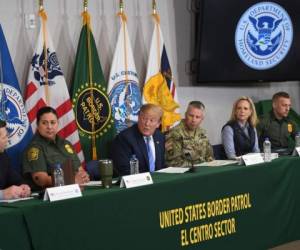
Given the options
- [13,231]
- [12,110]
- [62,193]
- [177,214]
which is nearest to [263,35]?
A: [12,110]

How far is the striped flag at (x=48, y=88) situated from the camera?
16.3 ft

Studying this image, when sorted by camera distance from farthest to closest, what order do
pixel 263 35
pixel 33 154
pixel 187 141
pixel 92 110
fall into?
pixel 263 35
pixel 92 110
pixel 187 141
pixel 33 154

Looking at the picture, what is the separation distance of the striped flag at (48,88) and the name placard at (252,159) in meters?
1.44

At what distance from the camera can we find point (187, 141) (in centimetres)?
489

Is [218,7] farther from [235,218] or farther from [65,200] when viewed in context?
[65,200]

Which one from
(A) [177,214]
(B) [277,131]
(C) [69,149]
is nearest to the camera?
(A) [177,214]

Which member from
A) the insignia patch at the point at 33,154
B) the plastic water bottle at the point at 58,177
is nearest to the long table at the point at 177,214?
the plastic water bottle at the point at 58,177

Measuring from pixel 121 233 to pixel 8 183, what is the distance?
855 mm

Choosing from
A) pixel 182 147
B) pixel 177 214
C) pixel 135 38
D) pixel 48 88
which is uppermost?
pixel 135 38

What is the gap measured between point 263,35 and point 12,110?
312 centimetres

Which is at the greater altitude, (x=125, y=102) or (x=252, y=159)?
(x=125, y=102)

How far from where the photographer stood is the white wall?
202 inches

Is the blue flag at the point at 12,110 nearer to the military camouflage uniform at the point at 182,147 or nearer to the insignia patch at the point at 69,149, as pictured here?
the insignia patch at the point at 69,149

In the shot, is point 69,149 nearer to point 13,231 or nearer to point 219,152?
point 13,231
